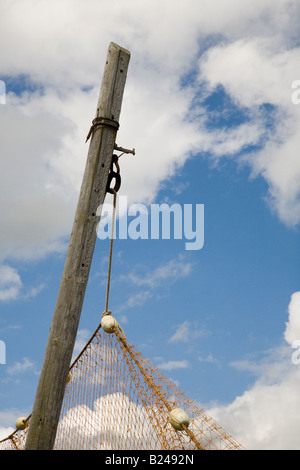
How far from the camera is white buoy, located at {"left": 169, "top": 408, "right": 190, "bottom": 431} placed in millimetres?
4551

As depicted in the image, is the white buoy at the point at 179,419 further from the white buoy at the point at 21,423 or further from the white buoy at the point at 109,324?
the white buoy at the point at 21,423

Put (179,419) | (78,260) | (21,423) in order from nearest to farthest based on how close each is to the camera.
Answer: (179,419) → (78,260) → (21,423)

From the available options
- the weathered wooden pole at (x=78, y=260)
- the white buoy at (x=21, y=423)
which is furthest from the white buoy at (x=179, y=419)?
the white buoy at (x=21, y=423)

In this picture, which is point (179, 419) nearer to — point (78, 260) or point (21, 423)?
point (78, 260)

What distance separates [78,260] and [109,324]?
Result: 773 millimetres

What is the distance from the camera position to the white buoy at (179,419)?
4.55 m

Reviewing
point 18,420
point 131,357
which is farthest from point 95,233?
point 18,420

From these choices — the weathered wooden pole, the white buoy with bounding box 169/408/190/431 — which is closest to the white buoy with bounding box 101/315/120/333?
the weathered wooden pole

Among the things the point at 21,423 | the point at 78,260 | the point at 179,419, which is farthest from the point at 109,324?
the point at 21,423

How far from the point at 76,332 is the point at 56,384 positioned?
0.47 m

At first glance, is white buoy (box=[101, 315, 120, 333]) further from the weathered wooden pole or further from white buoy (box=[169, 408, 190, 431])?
white buoy (box=[169, 408, 190, 431])

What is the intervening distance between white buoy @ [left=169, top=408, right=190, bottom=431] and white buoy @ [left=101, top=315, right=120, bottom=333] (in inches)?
39.0

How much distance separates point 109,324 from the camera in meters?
5.11
